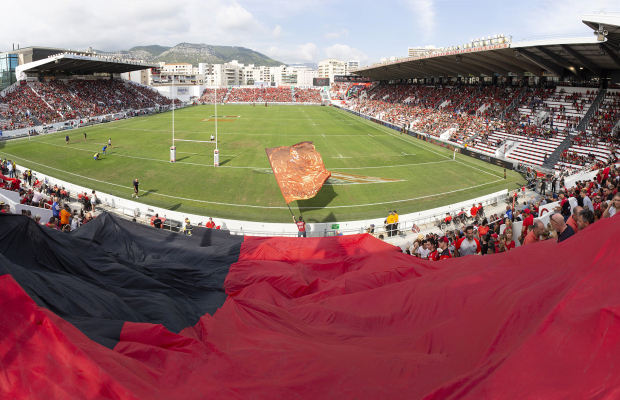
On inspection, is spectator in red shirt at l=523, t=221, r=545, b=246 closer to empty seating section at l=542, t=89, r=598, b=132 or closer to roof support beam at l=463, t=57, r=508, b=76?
empty seating section at l=542, t=89, r=598, b=132

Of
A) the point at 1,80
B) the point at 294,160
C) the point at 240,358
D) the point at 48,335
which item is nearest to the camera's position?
the point at 48,335

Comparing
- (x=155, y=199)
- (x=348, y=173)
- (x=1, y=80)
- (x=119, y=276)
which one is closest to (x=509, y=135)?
(x=348, y=173)

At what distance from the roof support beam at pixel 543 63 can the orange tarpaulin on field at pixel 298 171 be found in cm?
2829

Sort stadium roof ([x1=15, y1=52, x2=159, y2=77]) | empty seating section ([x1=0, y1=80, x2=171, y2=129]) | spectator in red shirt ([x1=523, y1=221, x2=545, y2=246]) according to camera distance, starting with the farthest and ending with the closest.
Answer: stadium roof ([x1=15, y1=52, x2=159, y2=77]) < empty seating section ([x1=0, y1=80, x2=171, y2=129]) < spectator in red shirt ([x1=523, y1=221, x2=545, y2=246])

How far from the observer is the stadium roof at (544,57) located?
29.4 m

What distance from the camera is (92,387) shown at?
3.79 m

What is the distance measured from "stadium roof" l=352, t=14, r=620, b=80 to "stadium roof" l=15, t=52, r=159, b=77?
4813cm

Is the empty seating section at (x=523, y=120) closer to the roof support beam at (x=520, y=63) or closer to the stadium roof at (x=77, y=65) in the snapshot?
the roof support beam at (x=520, y=63)

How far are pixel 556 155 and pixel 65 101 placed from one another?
221 ft

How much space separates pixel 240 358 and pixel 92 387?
5.19 feet

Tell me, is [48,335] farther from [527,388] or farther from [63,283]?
[527,388]

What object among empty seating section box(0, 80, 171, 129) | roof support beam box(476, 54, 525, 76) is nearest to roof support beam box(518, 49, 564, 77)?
roof support beam box(476, 54, 525, 76)

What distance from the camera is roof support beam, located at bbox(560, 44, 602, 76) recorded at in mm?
33125

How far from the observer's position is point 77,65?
63.7 metres
